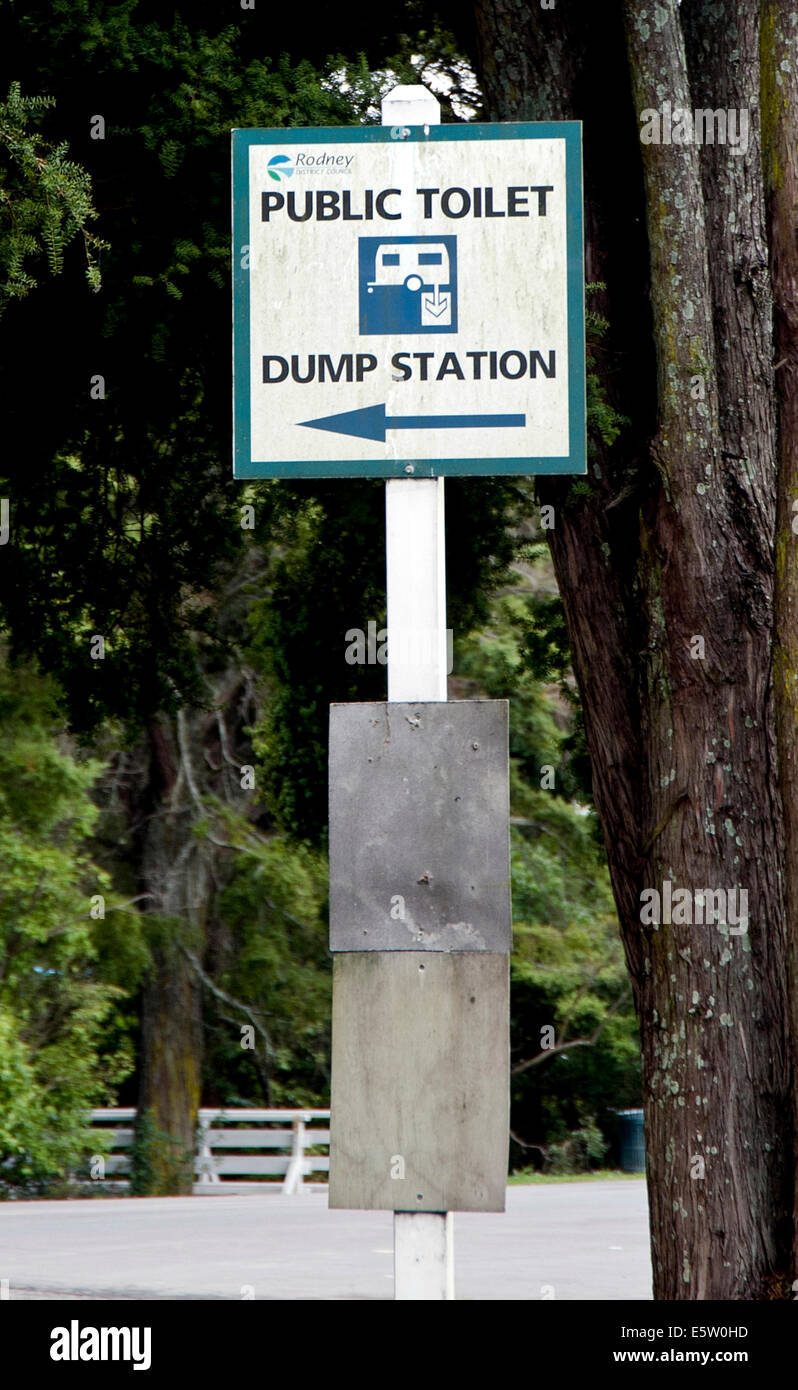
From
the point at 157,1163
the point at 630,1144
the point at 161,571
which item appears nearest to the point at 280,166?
the point at 161,571

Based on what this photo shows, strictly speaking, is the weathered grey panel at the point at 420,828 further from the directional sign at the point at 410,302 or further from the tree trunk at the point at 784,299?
the tree trunk at the point at 784,299

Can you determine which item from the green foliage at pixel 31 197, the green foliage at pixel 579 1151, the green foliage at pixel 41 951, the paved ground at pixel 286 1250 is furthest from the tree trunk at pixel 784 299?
the green foliage at pixel 579 1151

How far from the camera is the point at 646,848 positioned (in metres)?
6.48

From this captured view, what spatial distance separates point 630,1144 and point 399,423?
2179 centimetres

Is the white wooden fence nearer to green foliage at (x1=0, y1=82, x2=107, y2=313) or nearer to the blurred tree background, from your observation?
the blurred tree background

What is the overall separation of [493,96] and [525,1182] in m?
17.8

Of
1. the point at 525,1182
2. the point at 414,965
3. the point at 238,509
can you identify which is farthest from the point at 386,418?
the point at 525,1182

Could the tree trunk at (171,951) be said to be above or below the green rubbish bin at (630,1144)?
above

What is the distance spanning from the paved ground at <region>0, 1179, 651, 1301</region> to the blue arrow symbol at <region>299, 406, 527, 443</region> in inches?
280

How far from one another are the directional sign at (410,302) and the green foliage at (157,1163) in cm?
1782

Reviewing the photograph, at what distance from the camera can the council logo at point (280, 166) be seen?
432 centimetres

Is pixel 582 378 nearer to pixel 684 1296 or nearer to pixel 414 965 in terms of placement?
pixel 414 965

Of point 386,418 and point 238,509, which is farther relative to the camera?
point 238,509
